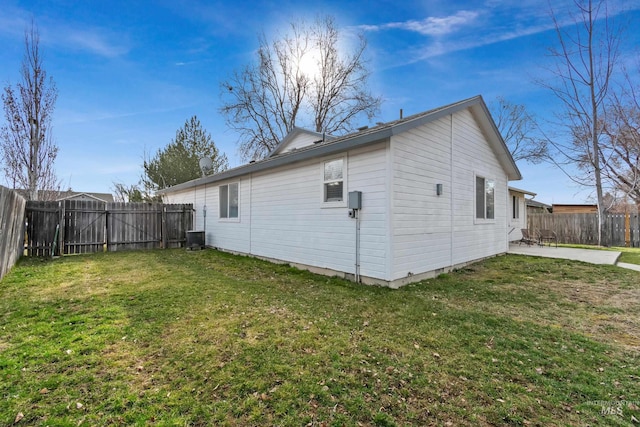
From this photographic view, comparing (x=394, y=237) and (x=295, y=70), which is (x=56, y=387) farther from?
(x=295, y=70)

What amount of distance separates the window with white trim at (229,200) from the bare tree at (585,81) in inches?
614

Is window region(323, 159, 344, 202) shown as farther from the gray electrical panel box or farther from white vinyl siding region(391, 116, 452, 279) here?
white vinyl siding region(391, 116, 452, 279)

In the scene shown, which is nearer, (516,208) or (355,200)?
(355,200)

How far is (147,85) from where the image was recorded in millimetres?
11914

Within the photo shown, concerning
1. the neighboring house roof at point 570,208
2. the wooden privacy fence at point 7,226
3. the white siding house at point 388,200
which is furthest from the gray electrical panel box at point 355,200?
the neighboring house roof at point 570,208

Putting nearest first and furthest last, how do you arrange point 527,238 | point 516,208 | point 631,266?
point 631,266, point 527,238, point 516,208

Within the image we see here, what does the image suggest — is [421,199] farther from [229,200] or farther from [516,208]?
[516,208]

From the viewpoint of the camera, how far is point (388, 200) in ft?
17.7

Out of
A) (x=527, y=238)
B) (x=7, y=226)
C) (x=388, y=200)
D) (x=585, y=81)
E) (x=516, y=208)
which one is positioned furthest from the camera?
(x=516, y=208)

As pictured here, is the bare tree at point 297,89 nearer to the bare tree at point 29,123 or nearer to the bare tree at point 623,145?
the bare tree at point 29,123

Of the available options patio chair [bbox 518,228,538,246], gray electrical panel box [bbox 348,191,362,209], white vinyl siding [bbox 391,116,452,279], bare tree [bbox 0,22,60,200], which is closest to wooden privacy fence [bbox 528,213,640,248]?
patio chair [bbox 518,228,538,246]

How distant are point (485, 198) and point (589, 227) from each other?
1017cm

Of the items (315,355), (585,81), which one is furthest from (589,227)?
(315,355)

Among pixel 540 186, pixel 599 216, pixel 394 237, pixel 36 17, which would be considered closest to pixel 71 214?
pixel 36 17
